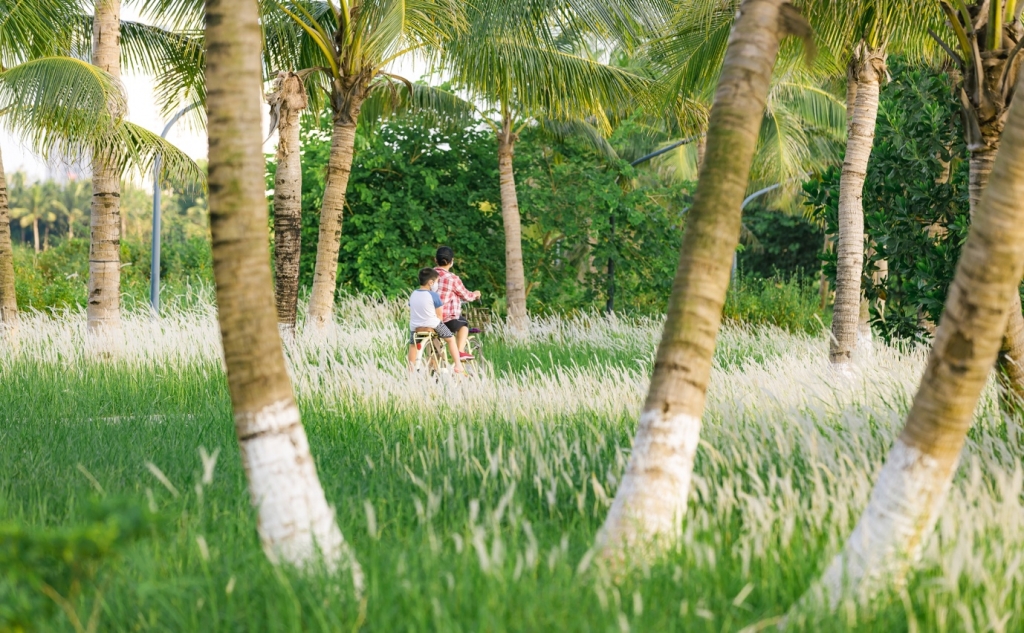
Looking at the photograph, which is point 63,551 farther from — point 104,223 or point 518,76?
point 518,76

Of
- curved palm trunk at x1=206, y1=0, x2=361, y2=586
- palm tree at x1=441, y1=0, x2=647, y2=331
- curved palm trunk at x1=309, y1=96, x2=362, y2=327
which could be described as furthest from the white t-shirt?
curved palm trunk at x1=206, y1=0, x2=361, y2=586

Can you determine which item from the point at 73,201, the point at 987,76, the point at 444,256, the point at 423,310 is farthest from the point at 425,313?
the point at 73,201

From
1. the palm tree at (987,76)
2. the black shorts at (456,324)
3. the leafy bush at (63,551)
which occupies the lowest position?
the leafy bush at (63,551)

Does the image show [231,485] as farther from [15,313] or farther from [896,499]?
[15,313]

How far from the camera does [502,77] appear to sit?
12.7 m

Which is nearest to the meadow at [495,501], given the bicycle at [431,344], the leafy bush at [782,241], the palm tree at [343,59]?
the bicycle at [431,344]

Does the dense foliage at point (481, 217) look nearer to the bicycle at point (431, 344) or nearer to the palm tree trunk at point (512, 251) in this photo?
the palm tree trunk at point (512, 251)

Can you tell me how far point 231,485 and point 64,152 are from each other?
778cm

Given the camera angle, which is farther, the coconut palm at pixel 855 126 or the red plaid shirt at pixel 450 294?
the red plaid shirt at pixel 450 294

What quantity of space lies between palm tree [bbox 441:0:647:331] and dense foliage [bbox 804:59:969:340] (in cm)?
391

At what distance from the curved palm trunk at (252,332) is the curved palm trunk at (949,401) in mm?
1753

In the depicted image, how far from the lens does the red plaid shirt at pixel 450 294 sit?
34.4 ft

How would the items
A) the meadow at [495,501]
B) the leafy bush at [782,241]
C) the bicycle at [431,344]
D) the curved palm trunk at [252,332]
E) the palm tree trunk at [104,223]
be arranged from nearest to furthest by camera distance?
the meadow at [495,501] < the curved palm trunk at [252,332] < the bicycle at [431,344] < the palm tree trunk at [104,223] < the leafy bush at [782,241]

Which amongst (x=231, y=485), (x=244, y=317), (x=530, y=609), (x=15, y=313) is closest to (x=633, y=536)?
(x=530, y=609)
